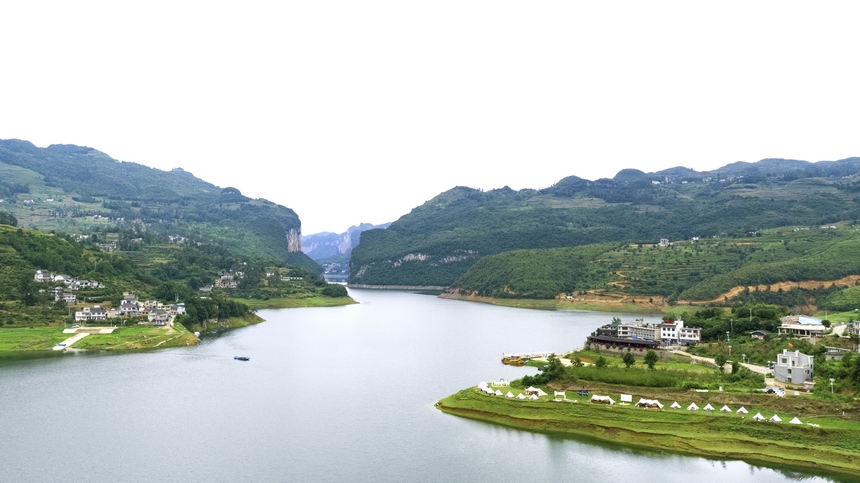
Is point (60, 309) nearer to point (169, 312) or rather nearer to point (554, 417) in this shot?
point (169, 312)

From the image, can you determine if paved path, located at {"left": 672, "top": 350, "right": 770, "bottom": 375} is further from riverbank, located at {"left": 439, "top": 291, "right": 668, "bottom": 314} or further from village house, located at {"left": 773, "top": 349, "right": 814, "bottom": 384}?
riverbank, located at {"left": 439, "top": 291, "right": 668, "bottom": 314}

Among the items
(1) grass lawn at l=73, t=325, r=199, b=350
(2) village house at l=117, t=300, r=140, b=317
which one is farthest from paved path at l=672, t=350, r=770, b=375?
(2) village house at l=117, t=300, r=140, b=317

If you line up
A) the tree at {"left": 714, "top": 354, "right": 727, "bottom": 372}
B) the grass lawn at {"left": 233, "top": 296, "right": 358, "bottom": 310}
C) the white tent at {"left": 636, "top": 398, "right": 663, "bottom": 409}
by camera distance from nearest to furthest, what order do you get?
the white tent at {"left": 636, "top": 398, "right": 663, "bottom": 409}, the tree at {"left": 714, "top": 354, "right": 727, "bottom": 372}, the grass lawn at {"left": 233, "top": 296, "right": 358, "bottom": 310}

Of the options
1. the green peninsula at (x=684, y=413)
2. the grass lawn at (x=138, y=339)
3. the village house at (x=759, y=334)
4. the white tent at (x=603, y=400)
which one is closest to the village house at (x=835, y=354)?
the green peninsula at (x=684, y=413)

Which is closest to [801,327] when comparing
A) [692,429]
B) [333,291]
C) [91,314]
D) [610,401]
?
[610,401]

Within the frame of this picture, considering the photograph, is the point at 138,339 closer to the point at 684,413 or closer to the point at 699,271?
the point at 684,413

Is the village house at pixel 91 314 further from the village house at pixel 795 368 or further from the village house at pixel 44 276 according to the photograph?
the village house at pixel 795 368
